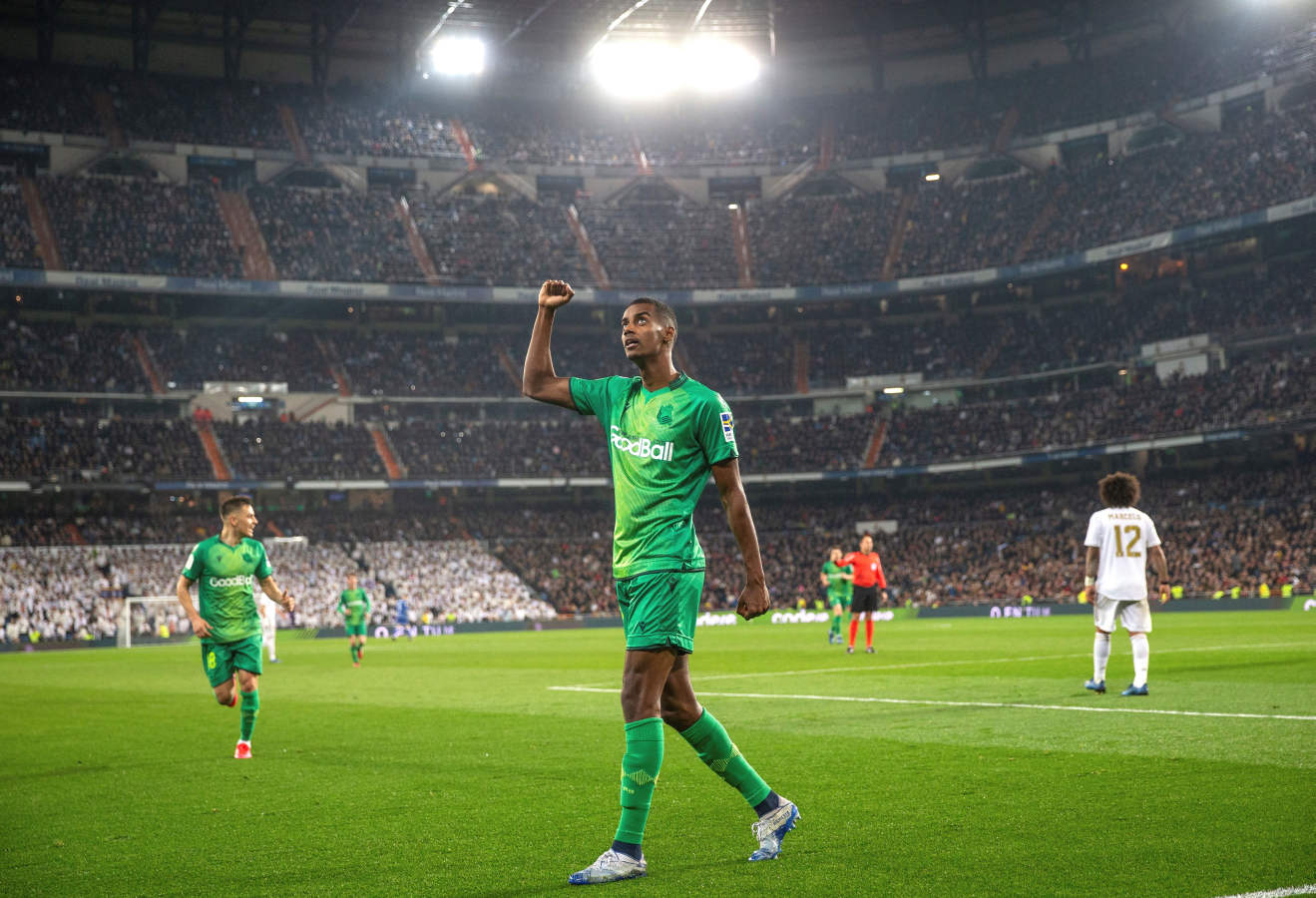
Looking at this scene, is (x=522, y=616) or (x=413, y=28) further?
(x=413, y=28)

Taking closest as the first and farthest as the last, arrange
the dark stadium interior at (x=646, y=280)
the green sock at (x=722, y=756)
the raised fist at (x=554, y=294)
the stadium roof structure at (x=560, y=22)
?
the green sock at (x=722, y=756)
the raised fist at (x=554, y=294)
the dark stadium interior at (x=646, y=280)
the stadium roof structure at (x=560, y=22)

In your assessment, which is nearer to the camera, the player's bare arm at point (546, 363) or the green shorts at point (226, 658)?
the player's bare arm at point (546, 363)

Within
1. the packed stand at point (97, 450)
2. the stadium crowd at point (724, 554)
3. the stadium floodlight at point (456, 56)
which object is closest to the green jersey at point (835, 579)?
the stadium crowd at point (724, 554)

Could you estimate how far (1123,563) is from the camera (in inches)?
541

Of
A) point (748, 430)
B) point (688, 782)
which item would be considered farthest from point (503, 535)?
point (688, 782)

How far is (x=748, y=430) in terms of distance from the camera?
222 feet

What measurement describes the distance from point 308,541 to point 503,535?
9590 millimetres

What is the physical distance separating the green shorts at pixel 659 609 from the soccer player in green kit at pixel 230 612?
6.92 m

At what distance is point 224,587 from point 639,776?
24.8ft

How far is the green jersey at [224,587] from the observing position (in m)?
12.4

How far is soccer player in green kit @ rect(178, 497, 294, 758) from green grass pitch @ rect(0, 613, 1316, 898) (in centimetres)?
67

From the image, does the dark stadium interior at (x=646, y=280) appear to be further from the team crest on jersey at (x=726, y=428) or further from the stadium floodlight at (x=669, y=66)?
the team crest on jersey at (x=726, y=428)

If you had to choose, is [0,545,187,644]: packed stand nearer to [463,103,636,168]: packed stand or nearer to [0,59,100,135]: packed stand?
[0,59,100,135]: packed stand

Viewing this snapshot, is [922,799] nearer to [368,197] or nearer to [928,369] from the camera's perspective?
[928,369]
